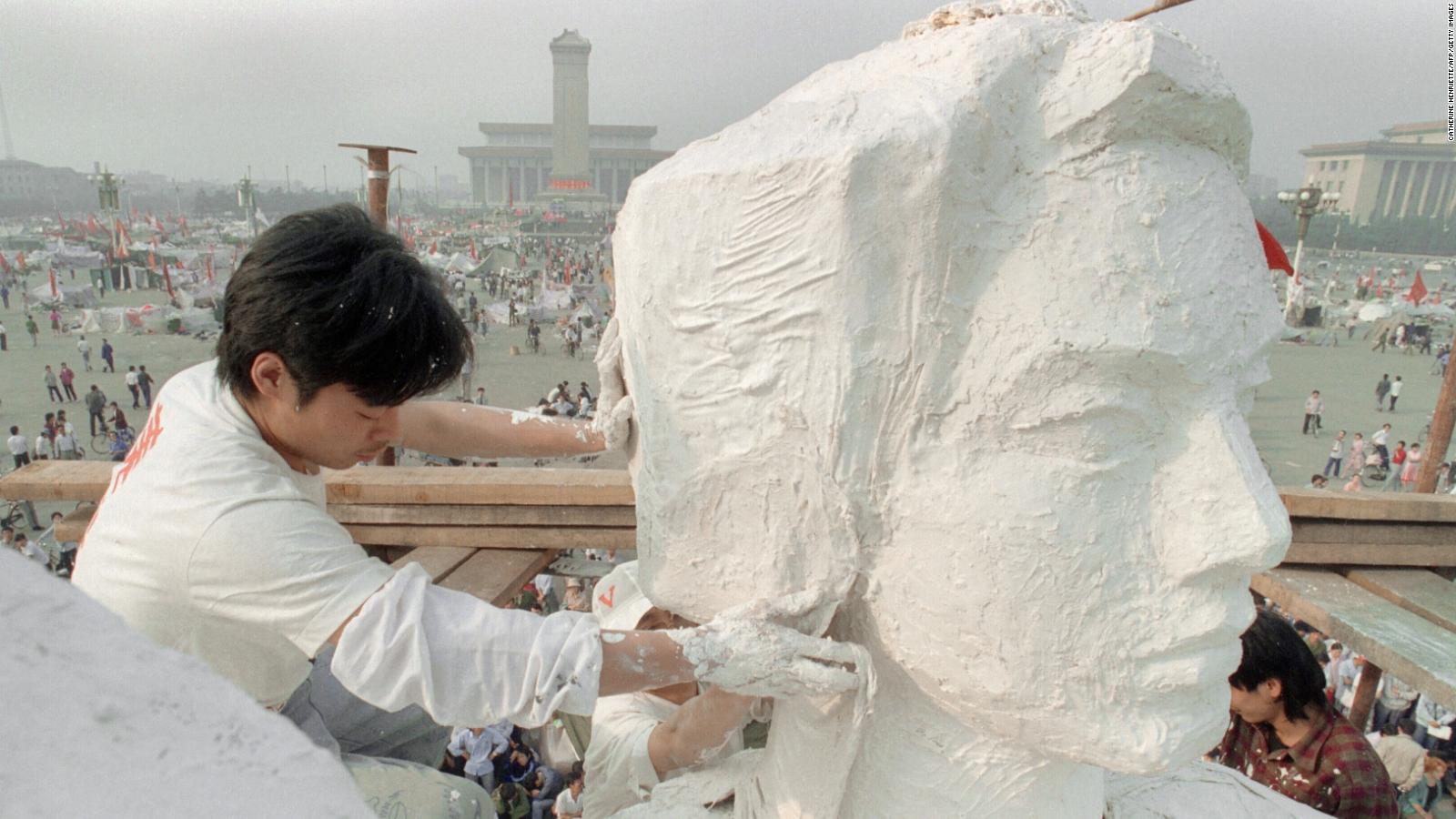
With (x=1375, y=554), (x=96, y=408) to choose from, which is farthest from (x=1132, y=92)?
(x=96, y=408)

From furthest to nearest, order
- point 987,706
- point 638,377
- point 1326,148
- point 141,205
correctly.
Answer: point 141,205 → point 1326,148 → point 638,377 → point 987,706

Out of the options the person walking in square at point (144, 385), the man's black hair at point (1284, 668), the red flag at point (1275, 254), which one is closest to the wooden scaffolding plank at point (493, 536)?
the man's black hair at point (1284, 668)

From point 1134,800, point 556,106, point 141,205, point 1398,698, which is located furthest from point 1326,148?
point 141,205

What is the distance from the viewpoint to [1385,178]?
38469 millimetres

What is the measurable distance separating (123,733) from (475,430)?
1.69 m

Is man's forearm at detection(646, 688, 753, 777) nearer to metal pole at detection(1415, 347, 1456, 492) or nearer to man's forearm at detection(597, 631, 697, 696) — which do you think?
man's forearm at detection(597, 631, 697, 696)

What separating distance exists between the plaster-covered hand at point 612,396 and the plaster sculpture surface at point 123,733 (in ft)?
3.31

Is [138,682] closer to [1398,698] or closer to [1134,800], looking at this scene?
[1134,800]

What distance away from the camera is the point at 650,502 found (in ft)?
4.80

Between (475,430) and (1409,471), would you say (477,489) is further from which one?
(1409,471)

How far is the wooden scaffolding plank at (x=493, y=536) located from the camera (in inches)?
121

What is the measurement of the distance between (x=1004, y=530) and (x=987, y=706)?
0.29 meters

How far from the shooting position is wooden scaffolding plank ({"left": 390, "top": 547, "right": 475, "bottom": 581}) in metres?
2.94

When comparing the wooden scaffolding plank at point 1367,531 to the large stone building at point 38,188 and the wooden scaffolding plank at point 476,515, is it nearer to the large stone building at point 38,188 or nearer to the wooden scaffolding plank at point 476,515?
the wooden scaffolding plank at point 476,515
